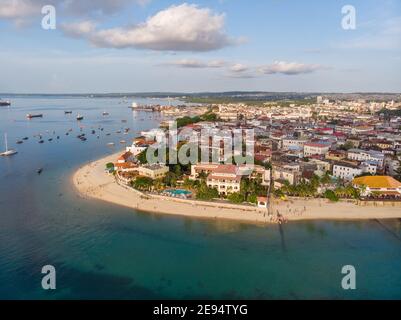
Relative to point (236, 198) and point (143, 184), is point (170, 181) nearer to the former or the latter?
point (143, 184)

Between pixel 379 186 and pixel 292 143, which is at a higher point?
pixel 292 143

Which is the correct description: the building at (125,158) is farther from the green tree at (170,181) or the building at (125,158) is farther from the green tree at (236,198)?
the green tree at (236,198)

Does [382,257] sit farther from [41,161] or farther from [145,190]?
[41,161]

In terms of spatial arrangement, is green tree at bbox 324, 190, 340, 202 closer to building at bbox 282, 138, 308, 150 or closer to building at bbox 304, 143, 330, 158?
building at bbox 304, 143, 330, 158

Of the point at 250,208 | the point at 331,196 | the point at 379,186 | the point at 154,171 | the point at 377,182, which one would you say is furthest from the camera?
the point at 154,171

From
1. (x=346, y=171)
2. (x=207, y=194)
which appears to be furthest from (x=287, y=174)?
(x=207, y=194)

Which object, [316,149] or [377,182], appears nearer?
[377,182]

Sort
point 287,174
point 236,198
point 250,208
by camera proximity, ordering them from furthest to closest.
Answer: point 287,174
point 236,198
point 250,208

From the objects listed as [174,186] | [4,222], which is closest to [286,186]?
[174,186]
